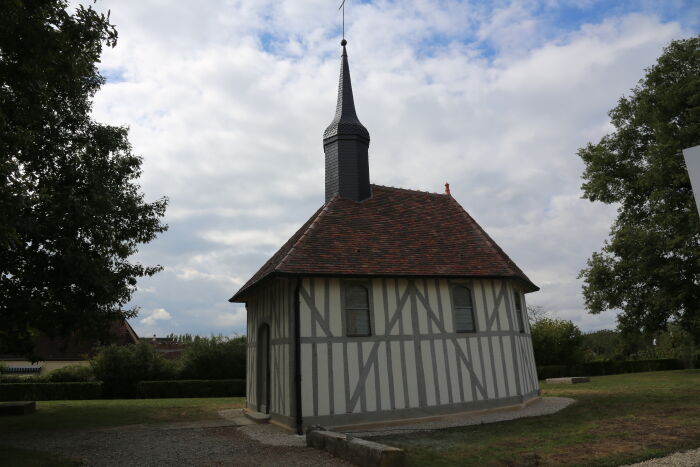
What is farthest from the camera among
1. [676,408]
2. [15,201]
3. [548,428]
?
[676,408]

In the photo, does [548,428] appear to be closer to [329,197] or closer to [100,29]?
[329,197]

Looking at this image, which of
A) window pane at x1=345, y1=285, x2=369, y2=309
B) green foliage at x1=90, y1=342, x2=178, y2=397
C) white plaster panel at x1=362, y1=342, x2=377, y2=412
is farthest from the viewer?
green foliage at x1=90, y1=342, x2=178, y2=397

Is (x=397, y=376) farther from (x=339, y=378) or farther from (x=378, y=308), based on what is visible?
(x=378, y=308)

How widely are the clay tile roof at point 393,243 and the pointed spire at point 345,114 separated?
201 cm

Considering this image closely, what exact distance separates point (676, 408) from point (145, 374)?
20.9 metres

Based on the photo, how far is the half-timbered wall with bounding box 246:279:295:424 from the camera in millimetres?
11344

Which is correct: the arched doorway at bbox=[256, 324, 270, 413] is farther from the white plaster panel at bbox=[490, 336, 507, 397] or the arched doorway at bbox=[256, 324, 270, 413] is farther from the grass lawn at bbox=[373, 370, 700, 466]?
the white plaster panel at bbox=[490, 336, 507, 397]

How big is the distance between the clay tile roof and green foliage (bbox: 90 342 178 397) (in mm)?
9496

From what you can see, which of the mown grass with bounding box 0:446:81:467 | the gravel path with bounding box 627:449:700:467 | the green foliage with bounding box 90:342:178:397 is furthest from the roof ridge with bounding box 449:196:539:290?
the green foliage with bounding box 90:342:178:397

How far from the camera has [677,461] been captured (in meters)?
6.45

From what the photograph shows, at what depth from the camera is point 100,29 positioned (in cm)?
857

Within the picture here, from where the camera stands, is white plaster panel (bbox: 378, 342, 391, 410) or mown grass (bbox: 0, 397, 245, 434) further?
mown grass (bbox: 0, 397, 245, 434)

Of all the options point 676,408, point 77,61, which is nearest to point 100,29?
point 77,61

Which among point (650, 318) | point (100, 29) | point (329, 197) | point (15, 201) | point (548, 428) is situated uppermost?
point (100, 29)
